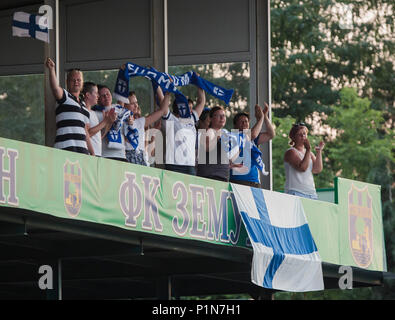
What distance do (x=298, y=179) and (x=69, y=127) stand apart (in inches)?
179

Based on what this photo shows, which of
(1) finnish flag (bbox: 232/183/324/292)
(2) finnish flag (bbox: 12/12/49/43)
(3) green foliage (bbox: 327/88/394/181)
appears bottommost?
(1) finnish flag (bbox: 232/183/324/292)

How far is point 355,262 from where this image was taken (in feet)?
60.8

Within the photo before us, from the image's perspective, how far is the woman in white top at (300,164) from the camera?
1711cm

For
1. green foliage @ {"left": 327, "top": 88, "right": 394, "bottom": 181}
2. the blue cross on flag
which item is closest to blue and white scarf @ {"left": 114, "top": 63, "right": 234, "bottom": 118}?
the blue cross on flag

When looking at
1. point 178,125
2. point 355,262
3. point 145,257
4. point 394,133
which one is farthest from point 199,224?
point 394,133

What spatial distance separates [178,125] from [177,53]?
13.1ft

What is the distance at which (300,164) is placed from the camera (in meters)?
17.1

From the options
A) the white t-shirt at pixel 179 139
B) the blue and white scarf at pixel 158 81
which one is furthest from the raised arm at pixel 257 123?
the white t-shirt at pixel 179 139

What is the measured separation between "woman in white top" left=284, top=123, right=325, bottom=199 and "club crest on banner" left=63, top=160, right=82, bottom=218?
4506 mm

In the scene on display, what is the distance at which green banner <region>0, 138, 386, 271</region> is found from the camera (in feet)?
41.8

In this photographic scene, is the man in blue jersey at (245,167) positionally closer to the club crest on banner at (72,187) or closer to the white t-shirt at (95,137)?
the white t-shirt at (95,137)

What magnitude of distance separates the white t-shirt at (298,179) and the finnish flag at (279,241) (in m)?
0.40

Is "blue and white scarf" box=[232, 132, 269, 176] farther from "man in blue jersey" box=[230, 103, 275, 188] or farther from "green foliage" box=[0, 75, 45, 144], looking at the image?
"green foliage" box=[0, 75, 45, 144]
